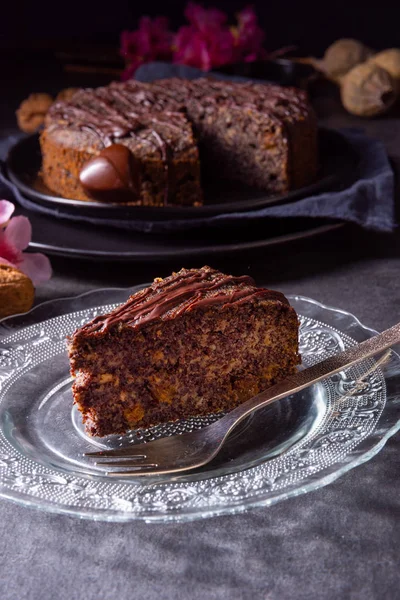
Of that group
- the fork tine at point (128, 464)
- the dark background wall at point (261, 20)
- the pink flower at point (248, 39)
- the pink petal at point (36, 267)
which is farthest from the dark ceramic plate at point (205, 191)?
the dark background wall at point (261, 20)

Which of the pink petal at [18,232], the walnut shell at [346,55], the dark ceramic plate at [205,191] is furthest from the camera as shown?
the walnut shell at [346,55]

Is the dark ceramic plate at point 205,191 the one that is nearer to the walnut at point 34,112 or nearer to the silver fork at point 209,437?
the walnut at point 34,112

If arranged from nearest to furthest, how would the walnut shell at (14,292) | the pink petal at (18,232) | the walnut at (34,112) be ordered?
the walnut shell at (14,292), the pink petal at (18,232), the walnut at (34,112)

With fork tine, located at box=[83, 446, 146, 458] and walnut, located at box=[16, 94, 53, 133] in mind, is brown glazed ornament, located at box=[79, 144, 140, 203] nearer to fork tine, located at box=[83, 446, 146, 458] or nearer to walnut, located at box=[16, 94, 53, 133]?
fork tine, located at box=[83, 446, 146, 458]

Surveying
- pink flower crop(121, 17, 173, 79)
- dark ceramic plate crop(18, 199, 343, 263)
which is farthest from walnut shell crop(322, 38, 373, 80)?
dark ceramic plate crop(18, 199, 343, 263)

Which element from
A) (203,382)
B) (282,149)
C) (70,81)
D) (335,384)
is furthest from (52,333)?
(70,81)

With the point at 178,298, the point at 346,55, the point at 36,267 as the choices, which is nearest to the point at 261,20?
the point at 346,55

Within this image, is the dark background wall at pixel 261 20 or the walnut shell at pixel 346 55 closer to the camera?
the walnut shell at pixel 346 55

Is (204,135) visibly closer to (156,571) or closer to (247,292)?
(247,292)
